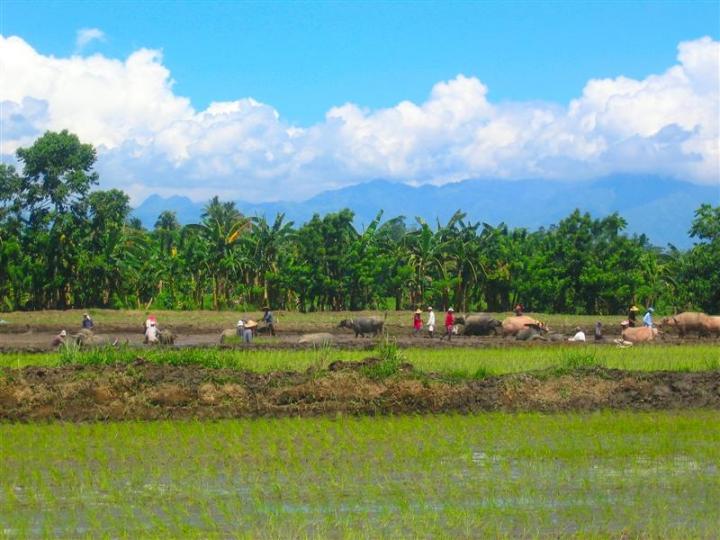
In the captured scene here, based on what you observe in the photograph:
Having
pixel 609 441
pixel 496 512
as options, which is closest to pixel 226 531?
pixel 496 512

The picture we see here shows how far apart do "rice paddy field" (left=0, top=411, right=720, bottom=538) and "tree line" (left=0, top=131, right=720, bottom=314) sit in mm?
26073

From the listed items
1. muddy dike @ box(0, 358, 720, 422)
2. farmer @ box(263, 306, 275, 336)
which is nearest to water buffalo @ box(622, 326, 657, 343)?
farmer @ box(263, 306, 275, 336)

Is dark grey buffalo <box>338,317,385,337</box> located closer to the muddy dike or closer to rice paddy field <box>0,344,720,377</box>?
rice paddy field <box>0,344,720,377</box>

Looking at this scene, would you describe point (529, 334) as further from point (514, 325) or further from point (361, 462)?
point (361, 462)

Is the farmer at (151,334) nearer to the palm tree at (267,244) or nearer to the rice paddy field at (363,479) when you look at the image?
the rice paddy field at (363,479)

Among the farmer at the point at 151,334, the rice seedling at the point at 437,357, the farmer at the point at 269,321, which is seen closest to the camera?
the rice seedling at the point at 437,357

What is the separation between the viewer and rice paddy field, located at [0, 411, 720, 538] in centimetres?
725

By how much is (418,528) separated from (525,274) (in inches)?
1319

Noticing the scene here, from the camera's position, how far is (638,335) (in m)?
24.7

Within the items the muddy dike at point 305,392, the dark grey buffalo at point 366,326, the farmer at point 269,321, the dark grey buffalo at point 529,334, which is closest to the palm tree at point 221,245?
the farmer at point 269,321

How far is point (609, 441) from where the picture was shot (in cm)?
1069

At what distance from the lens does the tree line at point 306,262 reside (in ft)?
120

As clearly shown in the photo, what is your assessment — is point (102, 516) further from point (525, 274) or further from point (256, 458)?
point (525, 274)

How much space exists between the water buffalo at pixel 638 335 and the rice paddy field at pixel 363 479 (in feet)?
41.8
